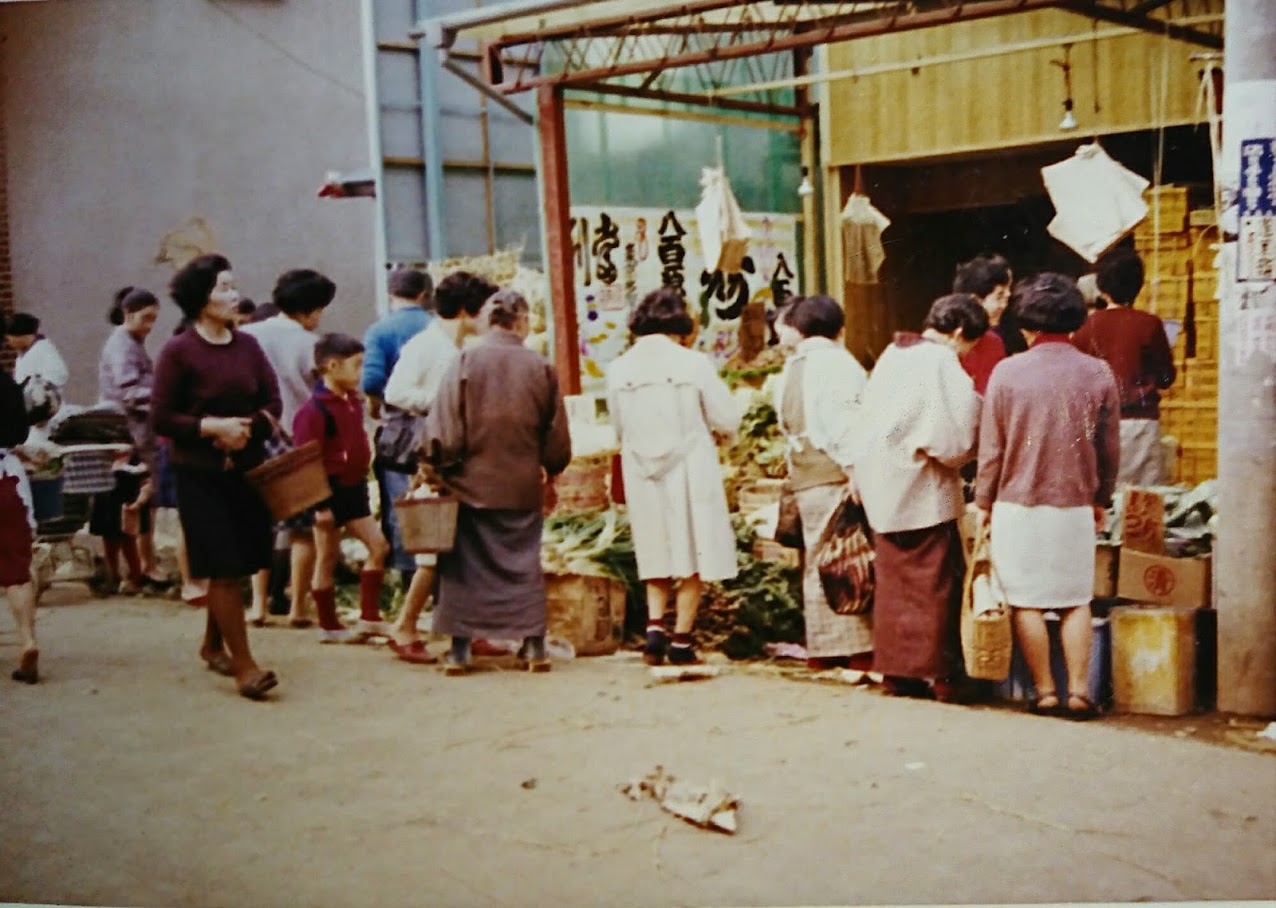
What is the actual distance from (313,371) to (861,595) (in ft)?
8.97

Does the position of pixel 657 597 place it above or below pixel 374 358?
below

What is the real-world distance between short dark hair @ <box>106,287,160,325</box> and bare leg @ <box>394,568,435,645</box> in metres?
1.62

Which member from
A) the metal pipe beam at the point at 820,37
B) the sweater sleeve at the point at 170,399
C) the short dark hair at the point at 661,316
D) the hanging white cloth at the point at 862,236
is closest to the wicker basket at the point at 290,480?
the sweater sleeve at the point at 170,399

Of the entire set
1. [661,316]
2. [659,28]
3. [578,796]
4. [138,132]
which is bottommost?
[578,796]

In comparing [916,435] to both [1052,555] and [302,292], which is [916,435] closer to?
[1052,555]

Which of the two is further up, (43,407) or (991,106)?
(991,106)

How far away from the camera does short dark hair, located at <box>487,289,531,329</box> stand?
6137mm

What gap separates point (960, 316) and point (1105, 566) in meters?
1.17

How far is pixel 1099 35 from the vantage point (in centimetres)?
770

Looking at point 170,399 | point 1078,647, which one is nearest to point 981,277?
point 1078,647

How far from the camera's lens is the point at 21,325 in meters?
5.49

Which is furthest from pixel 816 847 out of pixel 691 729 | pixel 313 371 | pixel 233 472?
pixel 313 371

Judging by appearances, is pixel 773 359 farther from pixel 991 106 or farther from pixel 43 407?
pixel 43 407

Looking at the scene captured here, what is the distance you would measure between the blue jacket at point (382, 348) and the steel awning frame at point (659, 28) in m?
1.59
